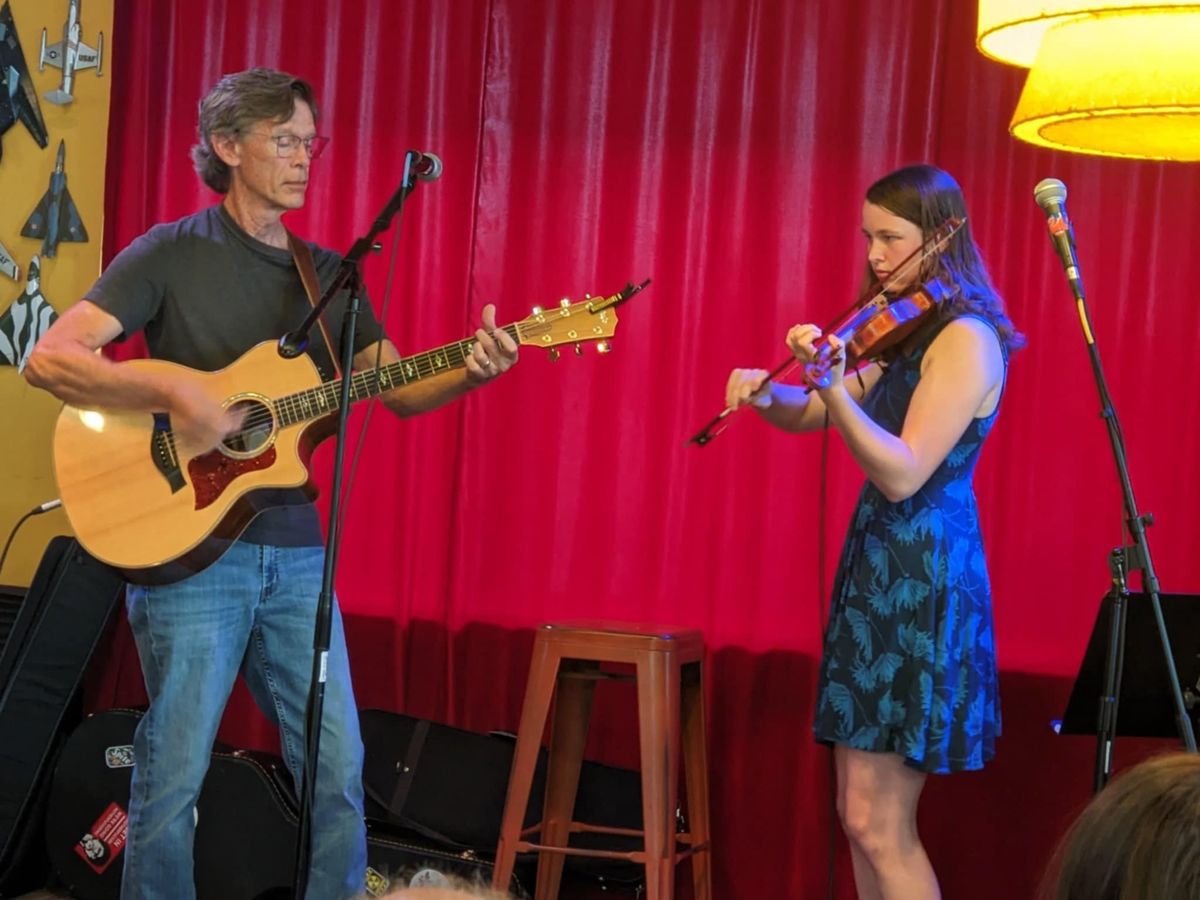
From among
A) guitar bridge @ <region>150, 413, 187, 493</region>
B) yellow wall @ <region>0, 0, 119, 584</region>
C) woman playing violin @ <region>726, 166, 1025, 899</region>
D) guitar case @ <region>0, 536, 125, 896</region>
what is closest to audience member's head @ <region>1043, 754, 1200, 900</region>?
woman playing violin @ <region>726, 166, 1025, 899</region>

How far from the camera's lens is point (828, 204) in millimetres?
3430

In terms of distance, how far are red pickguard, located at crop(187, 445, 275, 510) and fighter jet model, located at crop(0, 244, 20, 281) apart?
1686 mm

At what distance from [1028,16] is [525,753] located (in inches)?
81.0

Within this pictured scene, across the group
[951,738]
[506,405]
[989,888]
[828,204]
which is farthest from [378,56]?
[989,888]

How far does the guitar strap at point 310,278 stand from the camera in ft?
8.27

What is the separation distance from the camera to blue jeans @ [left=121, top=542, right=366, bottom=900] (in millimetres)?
2463

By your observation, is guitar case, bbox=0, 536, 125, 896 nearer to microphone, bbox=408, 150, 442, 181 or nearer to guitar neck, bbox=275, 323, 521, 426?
guitar neck, bbox=275, 323, 521, 426

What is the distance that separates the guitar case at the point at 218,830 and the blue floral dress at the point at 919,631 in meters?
1.07

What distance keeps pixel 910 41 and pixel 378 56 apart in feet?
4.52

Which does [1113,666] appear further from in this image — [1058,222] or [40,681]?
[40,681]

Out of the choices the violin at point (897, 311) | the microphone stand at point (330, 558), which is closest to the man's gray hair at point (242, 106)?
the microphone stand at point (330, 558)

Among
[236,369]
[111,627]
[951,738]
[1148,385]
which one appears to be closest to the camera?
[951,738]

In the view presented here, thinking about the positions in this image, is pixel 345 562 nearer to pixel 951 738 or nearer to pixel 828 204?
pixel 828 204

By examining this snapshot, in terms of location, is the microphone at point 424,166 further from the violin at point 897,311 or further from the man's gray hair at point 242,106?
the violin at point 897,311
